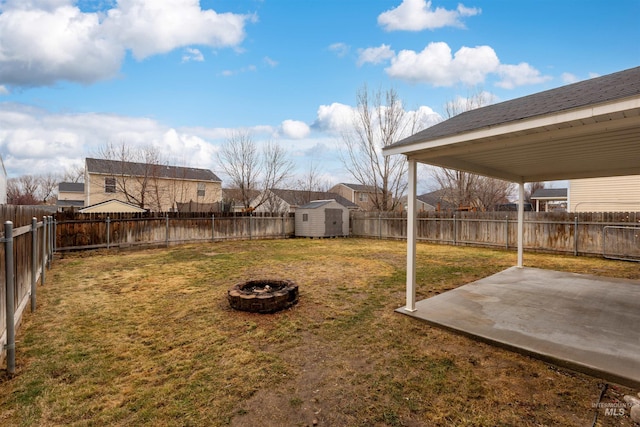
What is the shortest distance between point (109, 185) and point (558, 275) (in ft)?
79.5

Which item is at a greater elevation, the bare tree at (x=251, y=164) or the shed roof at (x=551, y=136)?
the bare tree at (x=251, y=164)

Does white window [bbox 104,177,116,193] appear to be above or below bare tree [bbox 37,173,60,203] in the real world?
below

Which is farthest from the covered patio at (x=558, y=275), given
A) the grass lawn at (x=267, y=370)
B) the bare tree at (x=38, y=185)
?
the bare tree at (x=38, y=185)

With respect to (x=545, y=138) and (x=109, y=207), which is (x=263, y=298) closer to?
(x=545, y=138)

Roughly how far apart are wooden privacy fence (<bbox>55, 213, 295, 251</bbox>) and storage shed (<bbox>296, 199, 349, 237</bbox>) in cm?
91

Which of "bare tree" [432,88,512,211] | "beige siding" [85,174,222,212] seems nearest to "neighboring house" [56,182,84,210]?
"beige siding" [85,174,222,212]

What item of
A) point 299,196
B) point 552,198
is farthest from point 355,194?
point 552,198

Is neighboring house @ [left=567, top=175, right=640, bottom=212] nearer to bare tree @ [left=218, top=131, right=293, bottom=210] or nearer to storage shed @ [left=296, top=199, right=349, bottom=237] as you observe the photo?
storage shed @ [left=296, top=199, right=349, bottom=237]

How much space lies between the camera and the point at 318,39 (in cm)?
1188

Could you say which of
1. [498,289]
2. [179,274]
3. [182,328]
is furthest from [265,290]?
[498,289]

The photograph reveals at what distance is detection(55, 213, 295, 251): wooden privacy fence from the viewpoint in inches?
406

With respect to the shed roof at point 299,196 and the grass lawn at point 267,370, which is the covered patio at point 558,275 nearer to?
the grass lawn at point 267,370

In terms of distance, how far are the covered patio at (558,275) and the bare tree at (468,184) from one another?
12187 mm

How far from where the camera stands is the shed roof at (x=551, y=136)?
261cm
